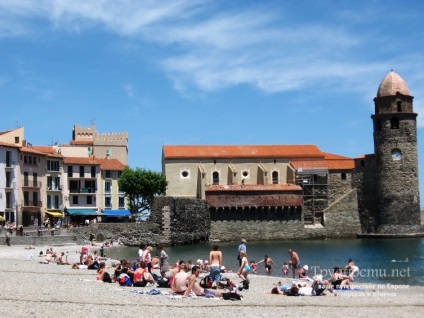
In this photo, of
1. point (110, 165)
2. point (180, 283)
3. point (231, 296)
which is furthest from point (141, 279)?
point (110, 165)

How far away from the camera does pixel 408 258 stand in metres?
44.1

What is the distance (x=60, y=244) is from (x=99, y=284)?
95.3ft

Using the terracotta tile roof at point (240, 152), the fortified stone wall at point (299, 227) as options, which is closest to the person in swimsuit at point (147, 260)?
the fortified stone wall at point (299, 227)

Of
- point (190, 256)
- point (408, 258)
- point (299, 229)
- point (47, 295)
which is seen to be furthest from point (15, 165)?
point (47, 295)

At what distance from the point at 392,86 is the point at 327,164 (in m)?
10.5

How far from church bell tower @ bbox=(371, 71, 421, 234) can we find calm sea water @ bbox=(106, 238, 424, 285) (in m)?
3.88

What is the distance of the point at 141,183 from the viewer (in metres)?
71.6

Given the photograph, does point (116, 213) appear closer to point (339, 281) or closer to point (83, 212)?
point (83, 212)

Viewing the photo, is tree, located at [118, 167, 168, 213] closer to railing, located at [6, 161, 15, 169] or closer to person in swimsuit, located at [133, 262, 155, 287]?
railing, located at [6, 161, 15, 169]

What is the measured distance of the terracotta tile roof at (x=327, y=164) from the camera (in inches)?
2842

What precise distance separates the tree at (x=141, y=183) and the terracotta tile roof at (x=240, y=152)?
9.53 feet

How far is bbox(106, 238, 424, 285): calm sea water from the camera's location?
33.8 meters

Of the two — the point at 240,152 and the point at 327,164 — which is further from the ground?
the point at 240,152

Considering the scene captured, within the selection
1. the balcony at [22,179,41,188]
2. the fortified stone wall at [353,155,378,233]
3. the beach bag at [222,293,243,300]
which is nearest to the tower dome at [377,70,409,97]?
the fortified stone wall at [353,155,378,233]
